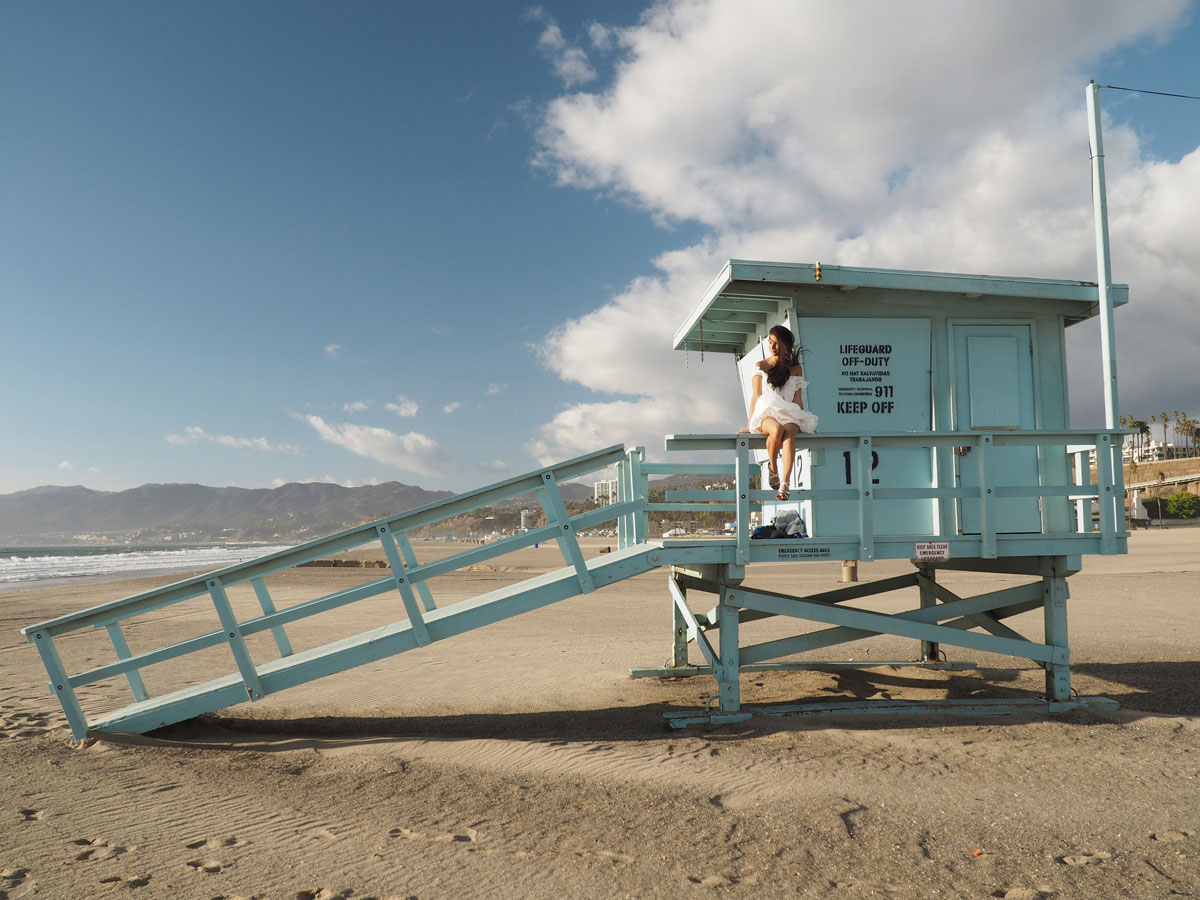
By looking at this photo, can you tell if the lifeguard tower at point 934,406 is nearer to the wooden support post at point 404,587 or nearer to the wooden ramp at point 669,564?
the wooden ramp at point 669,564

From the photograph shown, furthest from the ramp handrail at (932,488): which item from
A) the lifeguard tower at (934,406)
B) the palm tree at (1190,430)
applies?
the palm tree at (1190,430)

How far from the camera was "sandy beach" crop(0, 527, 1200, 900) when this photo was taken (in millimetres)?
3838

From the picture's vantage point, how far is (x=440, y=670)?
1006 cm

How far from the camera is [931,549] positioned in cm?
648

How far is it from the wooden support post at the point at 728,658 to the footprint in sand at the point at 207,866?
4085 mm

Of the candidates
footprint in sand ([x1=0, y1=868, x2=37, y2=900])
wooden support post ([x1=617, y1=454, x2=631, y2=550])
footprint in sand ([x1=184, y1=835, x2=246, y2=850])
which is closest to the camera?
footprint in sand ([x1=0, y1=868, x2=37, y2=900])

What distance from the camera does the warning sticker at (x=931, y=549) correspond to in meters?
6.46

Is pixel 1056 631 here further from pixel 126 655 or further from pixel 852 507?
pixel 126 655

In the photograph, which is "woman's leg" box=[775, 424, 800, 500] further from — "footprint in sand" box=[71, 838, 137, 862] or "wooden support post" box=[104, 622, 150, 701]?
"wooden support post" box=[104, 622, 150, 701]

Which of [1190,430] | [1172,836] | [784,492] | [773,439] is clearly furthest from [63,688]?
[1190,430]

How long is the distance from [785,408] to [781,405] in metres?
0.04

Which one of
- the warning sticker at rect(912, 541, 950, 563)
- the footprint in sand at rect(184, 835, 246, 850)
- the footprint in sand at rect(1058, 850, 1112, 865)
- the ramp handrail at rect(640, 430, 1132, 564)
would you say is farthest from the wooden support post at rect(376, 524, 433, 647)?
the footprint in sand at rect(1058, 850, 1112, 865)

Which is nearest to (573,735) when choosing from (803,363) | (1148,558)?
(803,363)

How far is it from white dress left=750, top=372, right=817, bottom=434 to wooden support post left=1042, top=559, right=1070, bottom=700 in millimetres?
2882
